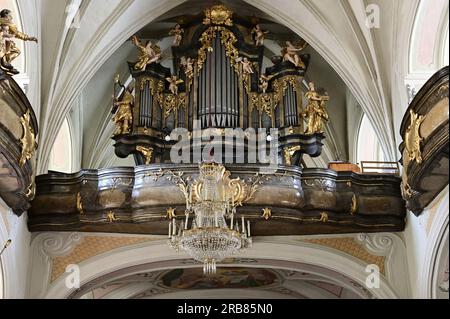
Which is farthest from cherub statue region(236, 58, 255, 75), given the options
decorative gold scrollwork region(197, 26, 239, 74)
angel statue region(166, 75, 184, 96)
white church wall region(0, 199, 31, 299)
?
white church wall region(0, 199, 31, 299)

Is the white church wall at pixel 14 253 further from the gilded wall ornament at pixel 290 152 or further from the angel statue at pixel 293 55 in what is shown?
the angel statue at pixel 293 55

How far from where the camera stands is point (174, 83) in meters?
15.6

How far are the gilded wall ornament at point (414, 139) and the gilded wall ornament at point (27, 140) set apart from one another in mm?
5849

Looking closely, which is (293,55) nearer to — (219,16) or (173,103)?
(219,16)

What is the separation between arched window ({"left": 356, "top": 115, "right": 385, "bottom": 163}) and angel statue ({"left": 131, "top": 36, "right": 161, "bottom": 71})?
475 cm

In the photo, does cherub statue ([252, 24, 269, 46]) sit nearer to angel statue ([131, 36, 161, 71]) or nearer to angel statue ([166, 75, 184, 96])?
angel statue ([166, 75, 184, 96])

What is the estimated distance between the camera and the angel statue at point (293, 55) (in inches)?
619

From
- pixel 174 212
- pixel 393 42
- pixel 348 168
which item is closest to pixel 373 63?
pixel 393 42

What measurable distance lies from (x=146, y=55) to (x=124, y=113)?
1446mm

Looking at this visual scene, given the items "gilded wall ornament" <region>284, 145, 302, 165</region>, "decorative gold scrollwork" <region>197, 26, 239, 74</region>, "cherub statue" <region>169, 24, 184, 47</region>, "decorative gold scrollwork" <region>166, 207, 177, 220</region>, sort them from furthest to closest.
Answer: "cherub statue" <region>169, 24, 184, 47</region>, "decorative gold scrollwork" <region>197, 26, 239, 74</region>, "gilded wall ornament" <region>284, 145, 302, 165</region>, "decorative gold scrollwork" <region>166, 207, 177, 220</region>

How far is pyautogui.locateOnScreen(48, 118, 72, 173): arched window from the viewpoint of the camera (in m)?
16.9

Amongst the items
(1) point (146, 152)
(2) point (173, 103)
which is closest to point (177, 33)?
(2) point (173, 103)

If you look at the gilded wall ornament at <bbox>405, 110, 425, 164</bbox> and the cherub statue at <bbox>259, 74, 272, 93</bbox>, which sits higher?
the cherub statue at <bbox>259, 74, 272, 93</bbox>

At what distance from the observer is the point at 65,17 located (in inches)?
568
